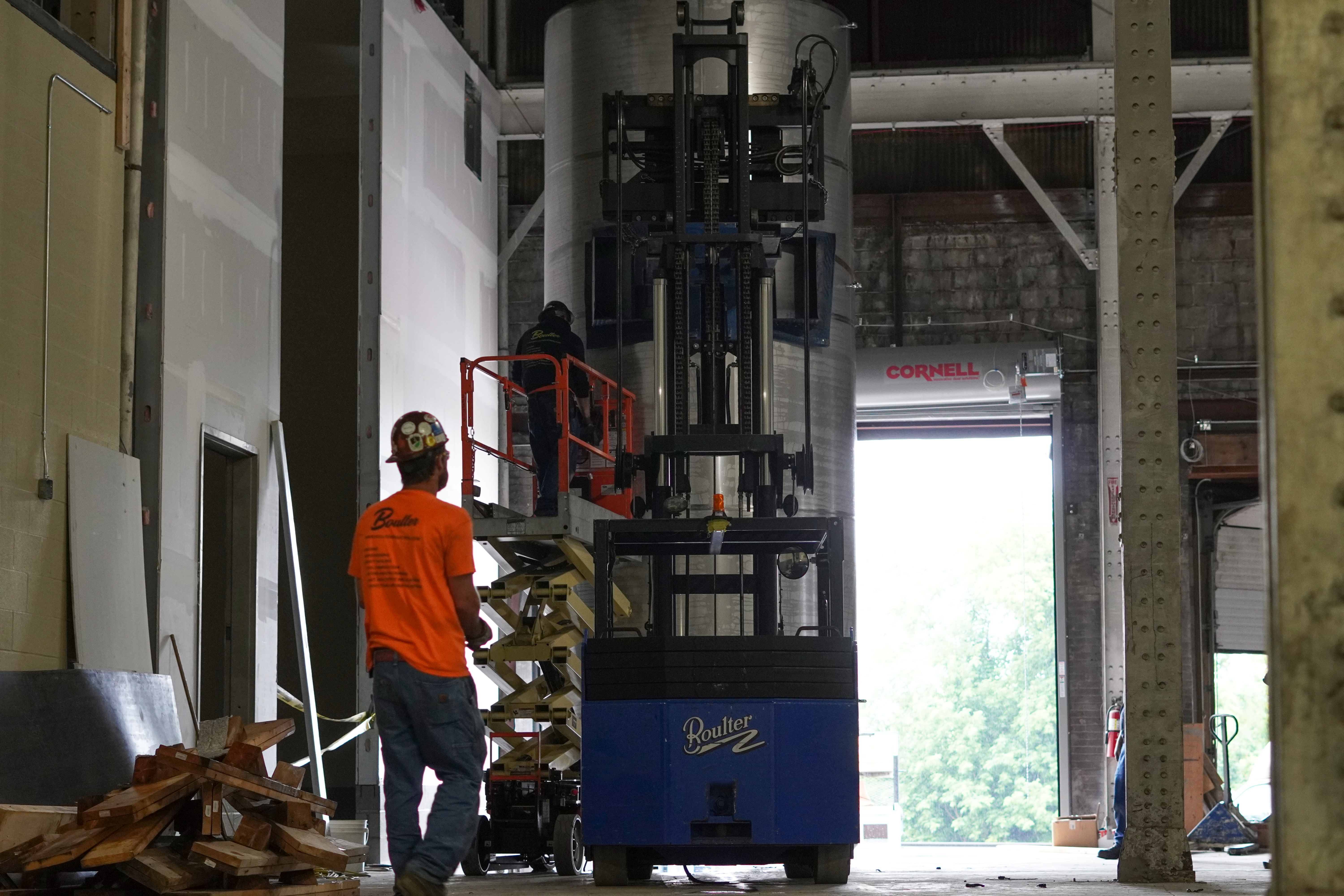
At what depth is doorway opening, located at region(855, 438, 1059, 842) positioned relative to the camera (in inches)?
1715

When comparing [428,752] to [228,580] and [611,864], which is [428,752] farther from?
[228,580]

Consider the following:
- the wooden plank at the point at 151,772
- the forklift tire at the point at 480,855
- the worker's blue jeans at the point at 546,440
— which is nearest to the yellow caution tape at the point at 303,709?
the forklift tire at the point at 480,855

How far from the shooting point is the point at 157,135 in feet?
36.3

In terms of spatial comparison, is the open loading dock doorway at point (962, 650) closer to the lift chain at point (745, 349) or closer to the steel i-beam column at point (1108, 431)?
the steel i-beam column at point (1108, 431)

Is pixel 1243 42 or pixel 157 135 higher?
pixel 1243 42

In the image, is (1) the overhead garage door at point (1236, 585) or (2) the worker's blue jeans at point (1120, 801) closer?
(2) the worker's blue jeans at point (1120, 801)

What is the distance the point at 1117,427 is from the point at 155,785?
1540 centimetres

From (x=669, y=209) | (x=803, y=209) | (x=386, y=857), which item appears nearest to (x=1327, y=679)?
(x=803, y=209)

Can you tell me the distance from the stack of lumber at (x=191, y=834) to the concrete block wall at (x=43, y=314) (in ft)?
5.43

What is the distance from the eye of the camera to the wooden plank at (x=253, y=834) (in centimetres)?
775

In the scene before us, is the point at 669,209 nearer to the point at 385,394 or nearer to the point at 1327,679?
the point at 385,394

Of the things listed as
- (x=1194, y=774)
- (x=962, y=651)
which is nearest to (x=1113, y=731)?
(x=1194, y=774)

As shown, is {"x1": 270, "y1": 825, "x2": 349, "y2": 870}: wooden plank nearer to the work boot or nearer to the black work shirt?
the work boot

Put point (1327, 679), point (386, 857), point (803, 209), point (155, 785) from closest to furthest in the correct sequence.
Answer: point (1327, 679) < point (155, 785) < point (803, 209) < point (386, 857)
